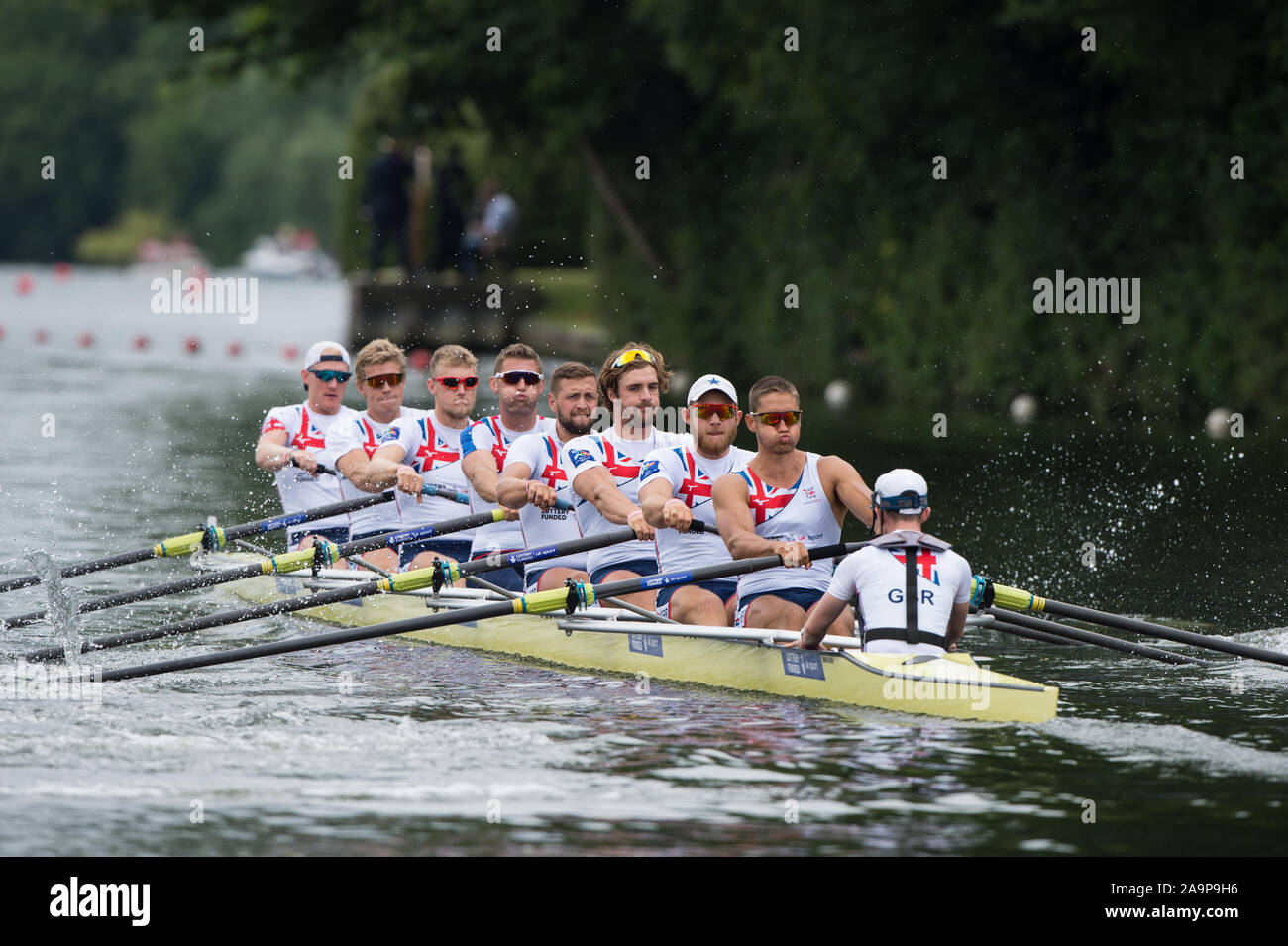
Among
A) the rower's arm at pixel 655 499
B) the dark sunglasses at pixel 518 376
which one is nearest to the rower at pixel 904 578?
the rower's arm at pixel 655 499

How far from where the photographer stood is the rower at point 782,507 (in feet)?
32.6

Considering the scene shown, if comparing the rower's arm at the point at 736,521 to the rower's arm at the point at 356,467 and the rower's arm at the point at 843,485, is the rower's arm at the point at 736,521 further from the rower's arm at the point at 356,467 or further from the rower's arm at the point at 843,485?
the rower's arm at the point at 356,467

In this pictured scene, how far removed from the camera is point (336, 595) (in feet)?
35.7

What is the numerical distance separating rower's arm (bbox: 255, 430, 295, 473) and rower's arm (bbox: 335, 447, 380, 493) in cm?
A: 50

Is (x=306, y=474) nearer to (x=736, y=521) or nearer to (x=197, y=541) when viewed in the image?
(x=197, y=541)

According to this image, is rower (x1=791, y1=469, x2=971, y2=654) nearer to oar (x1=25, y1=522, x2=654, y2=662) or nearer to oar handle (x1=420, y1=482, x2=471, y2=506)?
oar (x1=25, y1=522, x2=654, y2=662)

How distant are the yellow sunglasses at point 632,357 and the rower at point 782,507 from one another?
0.94 m

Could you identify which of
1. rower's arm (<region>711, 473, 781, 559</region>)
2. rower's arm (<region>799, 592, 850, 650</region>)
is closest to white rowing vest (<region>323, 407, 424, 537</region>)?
rower's arm (<region>711, 473, 781, 559</region>)

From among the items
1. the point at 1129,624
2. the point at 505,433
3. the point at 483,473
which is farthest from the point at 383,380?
the point at 1129,624

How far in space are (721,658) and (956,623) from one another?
1.38 metres

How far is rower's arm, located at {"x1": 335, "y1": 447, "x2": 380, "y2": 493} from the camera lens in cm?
1255
